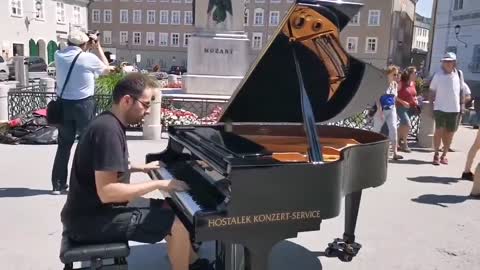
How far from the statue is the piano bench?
1140 centimetres

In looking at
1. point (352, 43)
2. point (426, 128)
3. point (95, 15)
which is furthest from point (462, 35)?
point (95, 15)

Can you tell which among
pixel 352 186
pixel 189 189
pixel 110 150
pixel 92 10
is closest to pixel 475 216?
pixel 352 186

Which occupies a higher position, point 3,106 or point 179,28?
point 179,28

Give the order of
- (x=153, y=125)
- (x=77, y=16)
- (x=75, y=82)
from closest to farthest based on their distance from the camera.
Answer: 1. (x=75, y=82)
2. (x=153, y=125)
3. (x=77, y=16)

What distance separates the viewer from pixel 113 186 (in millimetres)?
2768

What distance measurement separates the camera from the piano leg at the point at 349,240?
4245 mm

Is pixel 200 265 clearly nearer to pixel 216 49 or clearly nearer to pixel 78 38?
pixel 78 38

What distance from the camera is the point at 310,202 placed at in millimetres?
2857

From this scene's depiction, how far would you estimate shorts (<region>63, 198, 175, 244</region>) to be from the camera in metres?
2.90

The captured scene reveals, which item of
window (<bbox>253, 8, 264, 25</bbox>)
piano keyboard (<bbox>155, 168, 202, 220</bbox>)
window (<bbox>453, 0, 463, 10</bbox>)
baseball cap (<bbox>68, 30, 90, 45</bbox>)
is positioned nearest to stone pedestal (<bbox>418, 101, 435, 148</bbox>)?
baseball cap (<bbox>68, 30, 90, 45</bbox>)

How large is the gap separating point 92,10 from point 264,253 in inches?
2610

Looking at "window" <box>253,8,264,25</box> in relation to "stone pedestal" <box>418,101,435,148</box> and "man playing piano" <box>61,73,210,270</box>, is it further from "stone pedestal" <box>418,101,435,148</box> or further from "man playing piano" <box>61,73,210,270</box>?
"man playing piano" <box>61,73,210,270</box>

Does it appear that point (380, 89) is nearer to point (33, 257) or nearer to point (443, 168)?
point (33, 257)

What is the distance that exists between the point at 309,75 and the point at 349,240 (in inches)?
62.1
